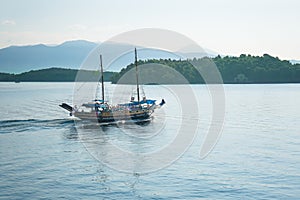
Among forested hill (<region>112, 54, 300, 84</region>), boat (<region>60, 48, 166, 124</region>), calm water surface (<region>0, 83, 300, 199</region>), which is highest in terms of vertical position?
forested hill (<region>112, 54, 300, 84</region>)

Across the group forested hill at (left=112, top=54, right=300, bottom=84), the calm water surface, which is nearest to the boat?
the calm water surface

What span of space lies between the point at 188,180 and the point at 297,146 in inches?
499

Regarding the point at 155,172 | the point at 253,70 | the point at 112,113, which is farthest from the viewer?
the point at 253,70

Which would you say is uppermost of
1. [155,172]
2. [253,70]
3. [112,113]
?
[253,70]

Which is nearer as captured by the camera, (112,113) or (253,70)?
(112,113)

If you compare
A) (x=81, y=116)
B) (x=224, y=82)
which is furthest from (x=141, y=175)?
(x=224, y=82)

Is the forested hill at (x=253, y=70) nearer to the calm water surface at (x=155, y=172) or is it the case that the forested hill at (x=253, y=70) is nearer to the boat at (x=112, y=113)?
the boat at (x=112, y=113)

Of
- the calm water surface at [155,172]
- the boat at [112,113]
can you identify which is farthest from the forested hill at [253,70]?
the calm water surface at [155,172]

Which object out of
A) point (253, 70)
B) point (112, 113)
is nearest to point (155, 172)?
point (112, 113)

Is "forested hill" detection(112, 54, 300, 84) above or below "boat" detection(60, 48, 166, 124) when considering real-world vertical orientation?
above

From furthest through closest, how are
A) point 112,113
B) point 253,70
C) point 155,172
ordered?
1. point 253,70
2. point 112,113
3. point 155,172

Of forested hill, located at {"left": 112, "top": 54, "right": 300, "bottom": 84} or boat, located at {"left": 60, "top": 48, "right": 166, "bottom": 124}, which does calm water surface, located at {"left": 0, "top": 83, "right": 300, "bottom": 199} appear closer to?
boat, located at {"left": 60, "top": 48, "right": 166, "bottom": 124}

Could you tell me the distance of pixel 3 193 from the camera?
1905 cm

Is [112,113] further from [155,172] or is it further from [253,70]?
[253,70]
